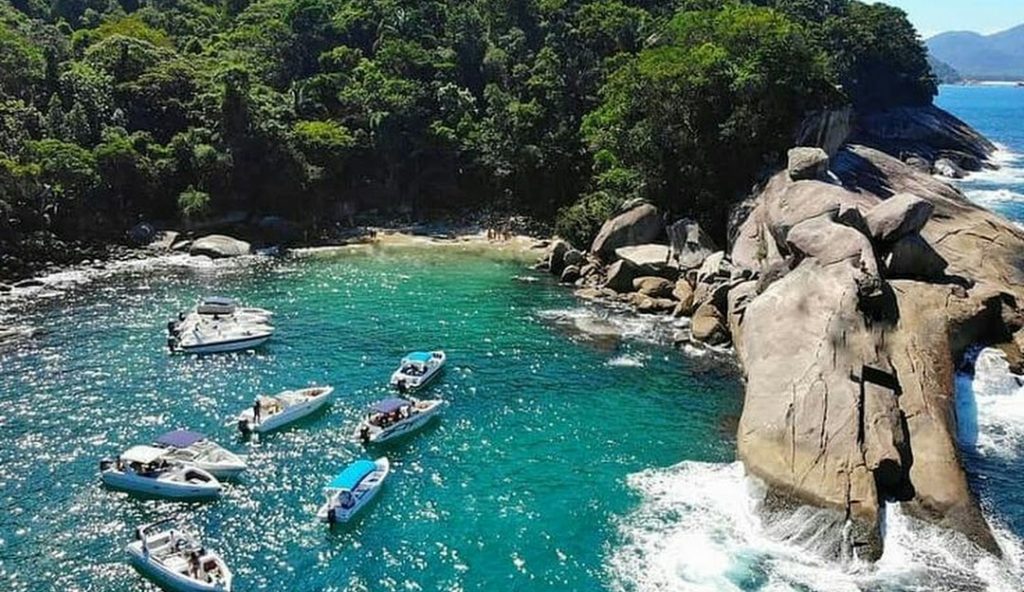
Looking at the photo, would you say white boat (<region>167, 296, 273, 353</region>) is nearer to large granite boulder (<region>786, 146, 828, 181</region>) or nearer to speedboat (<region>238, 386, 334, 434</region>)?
speedboat (<region>238, 386, 334, 434</region>)

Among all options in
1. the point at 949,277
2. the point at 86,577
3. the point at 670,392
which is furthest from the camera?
the point at 949,277

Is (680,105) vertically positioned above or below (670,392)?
above

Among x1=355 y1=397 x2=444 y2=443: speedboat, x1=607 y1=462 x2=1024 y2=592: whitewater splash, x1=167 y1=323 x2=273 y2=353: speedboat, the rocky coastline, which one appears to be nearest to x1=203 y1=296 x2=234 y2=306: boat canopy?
x1=167 y1=323 x2=273 y2=353: speedboat

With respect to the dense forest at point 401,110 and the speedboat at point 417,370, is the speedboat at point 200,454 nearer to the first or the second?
the speedboat at point 417,370

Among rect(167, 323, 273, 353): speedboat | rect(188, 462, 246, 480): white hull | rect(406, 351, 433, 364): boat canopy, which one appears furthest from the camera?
rect(167, 323, 273, 353): speedboat

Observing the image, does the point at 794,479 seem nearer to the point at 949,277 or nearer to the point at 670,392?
the point at 670,392

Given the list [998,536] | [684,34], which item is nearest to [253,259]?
[684,34]
